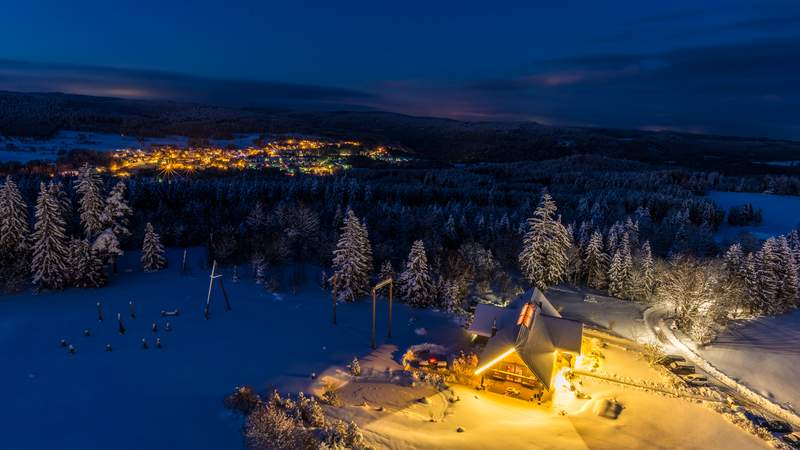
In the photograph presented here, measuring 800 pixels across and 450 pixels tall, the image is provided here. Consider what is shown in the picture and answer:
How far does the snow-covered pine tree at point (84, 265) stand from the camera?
115 ft

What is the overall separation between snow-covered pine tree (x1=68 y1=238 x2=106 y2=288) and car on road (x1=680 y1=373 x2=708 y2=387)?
1672 inches

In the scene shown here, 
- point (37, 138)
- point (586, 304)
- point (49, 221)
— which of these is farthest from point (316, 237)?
point (37, 138)

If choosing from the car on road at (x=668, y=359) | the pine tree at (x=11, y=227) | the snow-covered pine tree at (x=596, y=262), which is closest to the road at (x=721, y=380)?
the car on road at (x=668, y=359)

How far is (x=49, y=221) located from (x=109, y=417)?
75.6 feet

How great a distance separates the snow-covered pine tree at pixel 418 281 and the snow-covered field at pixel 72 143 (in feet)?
338

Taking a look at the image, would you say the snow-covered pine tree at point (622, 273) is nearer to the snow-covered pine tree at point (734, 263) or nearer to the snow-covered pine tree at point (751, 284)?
the snow-covered pine tree at point (734, 263)

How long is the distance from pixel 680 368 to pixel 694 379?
1.08 metres

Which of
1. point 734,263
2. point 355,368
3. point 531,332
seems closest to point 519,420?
point 531,332

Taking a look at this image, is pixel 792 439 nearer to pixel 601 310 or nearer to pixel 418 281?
pixel 601 310

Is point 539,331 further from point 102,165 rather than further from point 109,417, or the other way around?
point 102,165

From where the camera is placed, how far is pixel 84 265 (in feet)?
115

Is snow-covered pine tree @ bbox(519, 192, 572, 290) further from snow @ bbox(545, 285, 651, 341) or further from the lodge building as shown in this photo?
the lodge building

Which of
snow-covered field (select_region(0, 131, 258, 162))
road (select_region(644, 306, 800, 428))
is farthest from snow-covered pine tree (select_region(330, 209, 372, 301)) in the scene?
snow-covered field (select_region(0, 131, 258, 162))

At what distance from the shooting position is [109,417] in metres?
19.2
